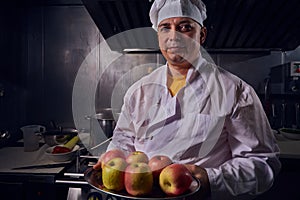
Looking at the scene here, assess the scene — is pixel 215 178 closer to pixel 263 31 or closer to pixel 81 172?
pixel 81 172

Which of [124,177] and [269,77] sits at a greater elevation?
[269,77]

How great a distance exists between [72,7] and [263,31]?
108 cm

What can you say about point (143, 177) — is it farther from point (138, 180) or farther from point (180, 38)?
point (180, 38)

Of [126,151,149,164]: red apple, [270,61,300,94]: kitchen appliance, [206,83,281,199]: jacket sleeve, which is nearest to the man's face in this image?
[206,83,281,199]: jacket sleeve

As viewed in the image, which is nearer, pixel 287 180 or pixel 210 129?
pixel 210 129

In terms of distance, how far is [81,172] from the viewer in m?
0.98

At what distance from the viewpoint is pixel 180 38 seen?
789mm

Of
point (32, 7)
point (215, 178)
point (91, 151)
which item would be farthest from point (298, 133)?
point (32, 7)

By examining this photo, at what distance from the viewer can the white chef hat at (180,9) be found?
78 centimetres

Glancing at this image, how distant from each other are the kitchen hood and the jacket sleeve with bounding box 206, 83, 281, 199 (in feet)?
0.94

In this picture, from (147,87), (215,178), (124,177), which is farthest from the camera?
(147,87)

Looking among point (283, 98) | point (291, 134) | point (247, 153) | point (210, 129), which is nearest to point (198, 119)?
point (210, 129)

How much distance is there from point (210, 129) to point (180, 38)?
288mm

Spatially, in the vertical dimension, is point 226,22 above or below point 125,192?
above
